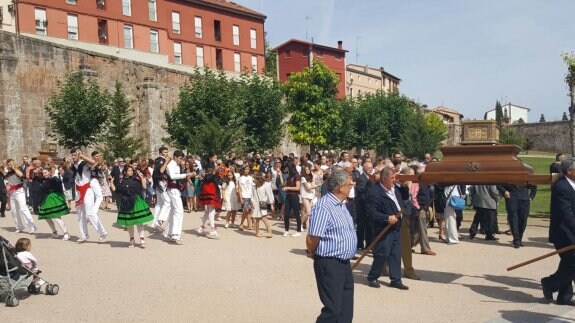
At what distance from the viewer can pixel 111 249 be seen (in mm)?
11016

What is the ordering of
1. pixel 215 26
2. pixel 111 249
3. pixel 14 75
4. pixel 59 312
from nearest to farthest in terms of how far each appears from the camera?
pixel 59 312 < pixel 111 249 < pixel 14 75 < pixel 215 26

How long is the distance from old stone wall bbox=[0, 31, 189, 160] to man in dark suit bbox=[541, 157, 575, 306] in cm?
2521

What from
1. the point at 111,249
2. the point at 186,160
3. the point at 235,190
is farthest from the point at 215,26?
the point at 111,249

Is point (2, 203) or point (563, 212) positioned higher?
point (563, 212)

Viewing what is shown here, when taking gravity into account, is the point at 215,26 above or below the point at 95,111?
above

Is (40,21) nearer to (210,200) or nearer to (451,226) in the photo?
(210,200)

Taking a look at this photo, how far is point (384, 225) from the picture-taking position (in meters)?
8.06

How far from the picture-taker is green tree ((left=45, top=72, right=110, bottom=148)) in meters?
24.6

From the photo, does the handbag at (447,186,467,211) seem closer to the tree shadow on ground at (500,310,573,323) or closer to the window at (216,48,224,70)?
the tree shadow on ground at (500,310,573,323)

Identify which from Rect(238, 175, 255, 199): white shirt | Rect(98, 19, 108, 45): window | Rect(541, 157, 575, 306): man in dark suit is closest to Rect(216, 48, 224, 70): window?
Rect(98, 19, 108, 45): window

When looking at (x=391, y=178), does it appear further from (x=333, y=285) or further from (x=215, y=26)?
(x=215, y=26)

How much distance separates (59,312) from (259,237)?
21.0ft

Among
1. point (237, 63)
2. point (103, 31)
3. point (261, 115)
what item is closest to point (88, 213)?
point (261, 115)

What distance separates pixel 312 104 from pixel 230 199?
2842cm
